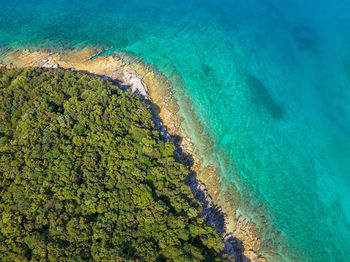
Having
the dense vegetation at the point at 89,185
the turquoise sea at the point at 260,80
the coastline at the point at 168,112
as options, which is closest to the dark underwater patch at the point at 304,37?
the turquoise sea at the point at 260,80

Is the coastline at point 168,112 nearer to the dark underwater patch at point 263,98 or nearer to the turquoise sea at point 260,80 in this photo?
the turquoise sea at point 260,80

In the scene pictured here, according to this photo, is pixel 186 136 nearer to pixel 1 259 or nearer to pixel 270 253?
pixel 270 253

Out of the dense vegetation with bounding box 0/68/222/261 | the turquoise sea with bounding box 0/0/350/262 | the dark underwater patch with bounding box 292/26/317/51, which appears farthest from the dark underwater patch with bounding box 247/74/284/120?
the dense vegetation with bounding box 0/68/222/261

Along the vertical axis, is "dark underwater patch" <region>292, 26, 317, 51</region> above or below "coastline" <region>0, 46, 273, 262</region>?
above

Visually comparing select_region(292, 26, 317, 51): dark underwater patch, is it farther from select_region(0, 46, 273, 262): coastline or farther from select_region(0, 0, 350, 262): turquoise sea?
select_region(0, 46, 273, 262): coastline

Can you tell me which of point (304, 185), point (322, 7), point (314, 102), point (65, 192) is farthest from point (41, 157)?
point (322, 7)
